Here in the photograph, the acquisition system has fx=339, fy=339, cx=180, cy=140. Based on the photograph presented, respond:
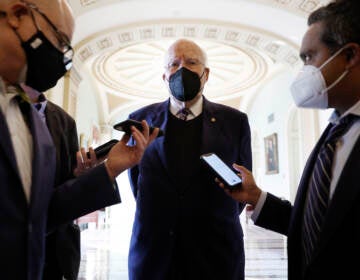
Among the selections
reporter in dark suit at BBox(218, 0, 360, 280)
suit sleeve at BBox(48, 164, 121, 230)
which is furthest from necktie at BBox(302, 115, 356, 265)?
suit sleeve at BBox(48, 164, 121, 230)

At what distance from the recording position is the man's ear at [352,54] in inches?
52.4

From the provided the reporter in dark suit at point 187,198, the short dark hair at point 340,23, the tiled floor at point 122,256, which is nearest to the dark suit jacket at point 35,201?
the reporter in dark suit at point 187,198

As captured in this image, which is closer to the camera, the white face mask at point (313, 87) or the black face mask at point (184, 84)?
the white face mask at point (313, 87)

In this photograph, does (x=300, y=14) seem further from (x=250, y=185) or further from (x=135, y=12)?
(x=250, y=185)

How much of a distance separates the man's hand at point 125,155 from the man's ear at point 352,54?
900mm

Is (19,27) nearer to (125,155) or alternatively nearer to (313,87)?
(125,155)

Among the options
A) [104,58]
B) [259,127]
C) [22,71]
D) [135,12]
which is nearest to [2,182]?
[22,71]

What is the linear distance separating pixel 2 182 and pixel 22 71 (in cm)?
49

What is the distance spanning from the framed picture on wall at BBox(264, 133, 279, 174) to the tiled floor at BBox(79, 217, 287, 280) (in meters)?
4.04

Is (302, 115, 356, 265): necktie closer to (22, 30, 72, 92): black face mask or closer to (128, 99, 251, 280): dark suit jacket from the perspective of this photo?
(128, 99, 251, 280): dark suit jacket

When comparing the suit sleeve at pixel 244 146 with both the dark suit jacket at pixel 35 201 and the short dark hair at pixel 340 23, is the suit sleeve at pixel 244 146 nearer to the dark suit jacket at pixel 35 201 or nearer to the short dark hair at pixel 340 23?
the short dark hair at pixel 340 23

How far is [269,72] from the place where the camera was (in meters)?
12.7

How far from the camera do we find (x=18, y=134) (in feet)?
4.07

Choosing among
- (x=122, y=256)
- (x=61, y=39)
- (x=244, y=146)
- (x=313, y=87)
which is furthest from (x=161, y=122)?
(x=122, y=256)
